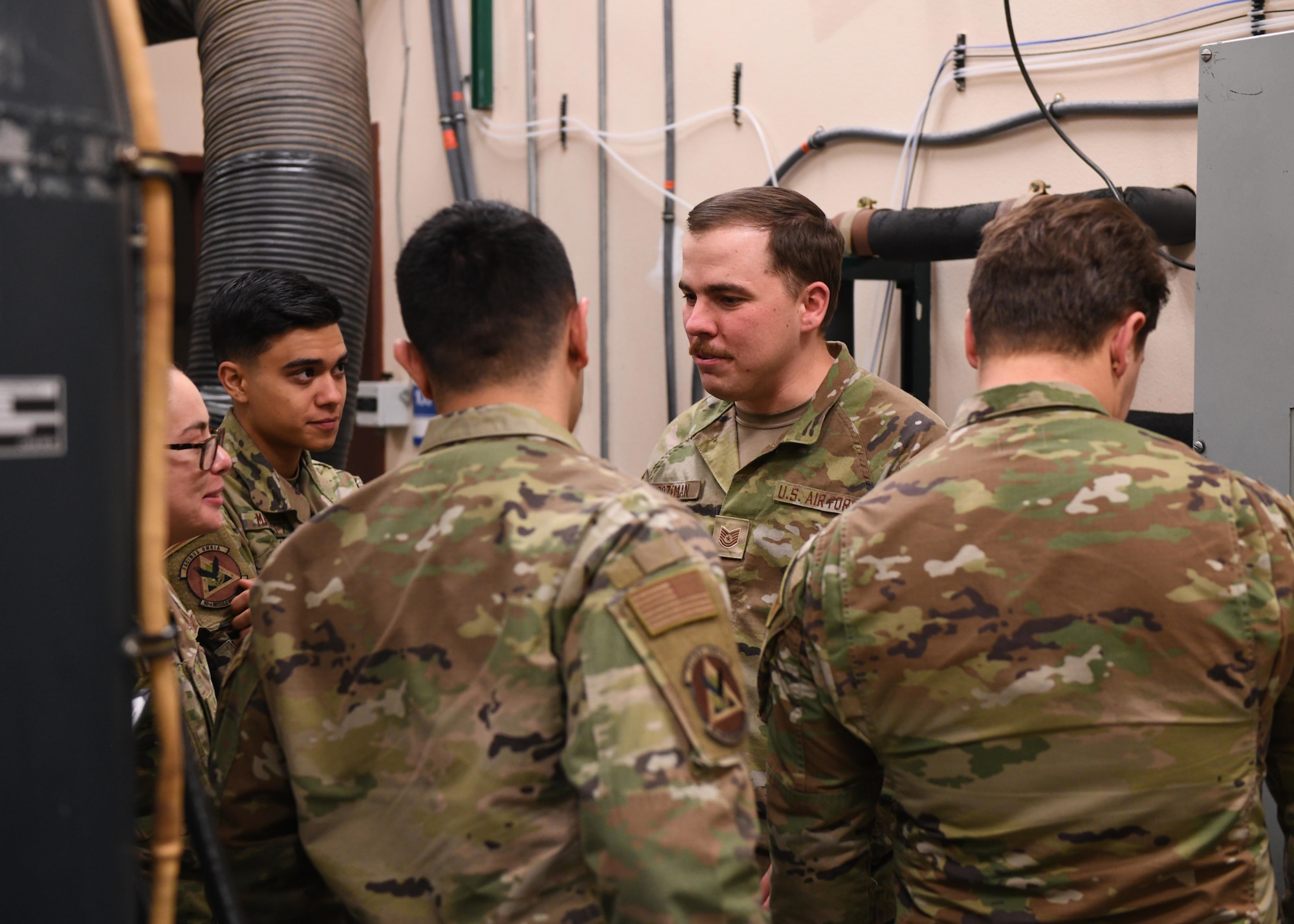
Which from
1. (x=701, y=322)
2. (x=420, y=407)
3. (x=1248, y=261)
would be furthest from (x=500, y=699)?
(x=420, y=407)

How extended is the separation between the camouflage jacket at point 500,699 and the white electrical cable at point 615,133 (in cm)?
217

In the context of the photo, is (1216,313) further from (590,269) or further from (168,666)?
(590,269)

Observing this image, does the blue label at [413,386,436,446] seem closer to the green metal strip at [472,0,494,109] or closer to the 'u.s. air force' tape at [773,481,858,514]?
the green metal strip at [472,0,494,109]

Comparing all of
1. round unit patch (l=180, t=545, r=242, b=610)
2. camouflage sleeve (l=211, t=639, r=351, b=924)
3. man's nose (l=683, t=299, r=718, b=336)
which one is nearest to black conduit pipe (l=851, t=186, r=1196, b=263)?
man's nose (l=683, t=299, r=718, b=336)

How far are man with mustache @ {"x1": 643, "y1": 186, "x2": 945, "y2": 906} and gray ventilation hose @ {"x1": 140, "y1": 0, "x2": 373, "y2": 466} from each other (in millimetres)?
1232

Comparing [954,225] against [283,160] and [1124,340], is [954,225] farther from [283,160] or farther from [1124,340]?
[283,160]

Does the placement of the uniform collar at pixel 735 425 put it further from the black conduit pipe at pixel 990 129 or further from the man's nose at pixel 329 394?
the black conduit pipe at pixel 990 129

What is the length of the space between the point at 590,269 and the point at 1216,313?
2077mm

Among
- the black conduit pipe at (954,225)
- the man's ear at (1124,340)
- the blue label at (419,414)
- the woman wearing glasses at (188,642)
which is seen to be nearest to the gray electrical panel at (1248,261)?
the black conduit pipe at (954,225)

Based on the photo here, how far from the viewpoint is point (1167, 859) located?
3.40ft

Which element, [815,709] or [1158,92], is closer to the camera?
[815,709]

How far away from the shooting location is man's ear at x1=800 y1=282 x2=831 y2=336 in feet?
5.86

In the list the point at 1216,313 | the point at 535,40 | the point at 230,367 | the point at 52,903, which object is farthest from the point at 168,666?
the point at 535,40

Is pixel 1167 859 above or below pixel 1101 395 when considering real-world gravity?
below
